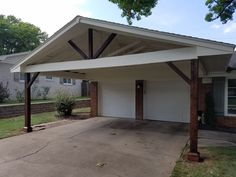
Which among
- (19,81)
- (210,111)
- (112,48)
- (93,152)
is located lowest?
(93,152)

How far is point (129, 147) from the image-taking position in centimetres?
723

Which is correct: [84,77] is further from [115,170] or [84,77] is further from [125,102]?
[115,170]


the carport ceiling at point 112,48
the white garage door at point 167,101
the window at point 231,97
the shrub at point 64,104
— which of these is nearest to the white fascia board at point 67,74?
the carport ceiling at point 112,48

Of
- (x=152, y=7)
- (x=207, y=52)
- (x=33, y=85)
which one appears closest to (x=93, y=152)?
(x=207, y=52)

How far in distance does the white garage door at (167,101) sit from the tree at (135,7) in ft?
12.2

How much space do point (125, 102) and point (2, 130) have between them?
21.9ft

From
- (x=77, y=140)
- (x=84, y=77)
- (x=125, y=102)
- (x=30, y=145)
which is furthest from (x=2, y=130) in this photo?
(x=125, y=102)

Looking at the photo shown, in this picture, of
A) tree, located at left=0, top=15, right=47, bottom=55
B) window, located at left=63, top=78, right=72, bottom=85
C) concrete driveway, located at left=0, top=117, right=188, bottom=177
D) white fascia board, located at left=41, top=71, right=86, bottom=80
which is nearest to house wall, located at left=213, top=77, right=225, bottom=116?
concrete driveway, located at left=0, top=117, right=188, bottom=177

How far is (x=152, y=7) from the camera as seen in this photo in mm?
11805

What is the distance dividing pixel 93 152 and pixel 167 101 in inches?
264

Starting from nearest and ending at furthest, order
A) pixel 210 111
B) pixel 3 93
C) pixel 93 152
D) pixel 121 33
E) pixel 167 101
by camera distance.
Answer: pixel 93 152
pixel 121 33
pixel 210 111
pixel 167 101
pixel 3 93

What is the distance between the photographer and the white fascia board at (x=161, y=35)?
575 centimetres

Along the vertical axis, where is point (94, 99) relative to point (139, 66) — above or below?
below

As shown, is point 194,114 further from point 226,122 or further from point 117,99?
point 117,99
